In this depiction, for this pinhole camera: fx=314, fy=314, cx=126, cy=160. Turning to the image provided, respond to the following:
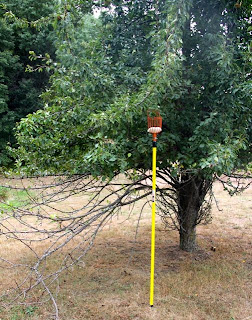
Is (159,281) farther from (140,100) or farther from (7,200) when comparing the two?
(7,200)

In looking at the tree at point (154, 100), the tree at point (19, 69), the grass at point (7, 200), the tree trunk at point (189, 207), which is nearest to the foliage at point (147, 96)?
the tree at point (154, 100)

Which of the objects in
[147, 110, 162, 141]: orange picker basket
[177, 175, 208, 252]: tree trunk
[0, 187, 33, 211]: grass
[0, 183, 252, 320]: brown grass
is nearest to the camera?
[147, 110, 162, 141]: orange picker basket

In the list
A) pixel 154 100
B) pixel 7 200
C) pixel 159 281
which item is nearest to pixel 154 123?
pixel 154 100

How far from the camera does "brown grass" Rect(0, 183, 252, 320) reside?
341 cm

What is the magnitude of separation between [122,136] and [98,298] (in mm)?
2008

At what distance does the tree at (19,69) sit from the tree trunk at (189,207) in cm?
1088

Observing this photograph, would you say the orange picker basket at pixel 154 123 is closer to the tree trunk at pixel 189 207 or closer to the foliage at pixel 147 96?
the foliage at pixel 147 96

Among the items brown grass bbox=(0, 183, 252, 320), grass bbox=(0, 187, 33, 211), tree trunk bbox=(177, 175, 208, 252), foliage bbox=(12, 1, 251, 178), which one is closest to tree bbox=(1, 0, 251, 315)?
foliage bbox=(12, 1, 251, 178)

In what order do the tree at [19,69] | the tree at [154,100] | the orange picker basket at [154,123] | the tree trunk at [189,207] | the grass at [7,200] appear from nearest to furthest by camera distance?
the tree at [154,100] → the orange picker basket at [154,123] → the grass at [7,200] → the tree trunk at [189,207] → the tree at [19,69]

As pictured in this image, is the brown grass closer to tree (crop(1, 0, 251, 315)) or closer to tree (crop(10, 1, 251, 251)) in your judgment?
tree (crop(1, 0, 251, 315))

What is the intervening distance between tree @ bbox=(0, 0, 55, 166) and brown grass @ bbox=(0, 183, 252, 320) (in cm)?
1026

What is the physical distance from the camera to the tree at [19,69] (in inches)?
570

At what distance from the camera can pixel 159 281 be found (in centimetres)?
417

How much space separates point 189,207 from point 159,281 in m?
1.30
